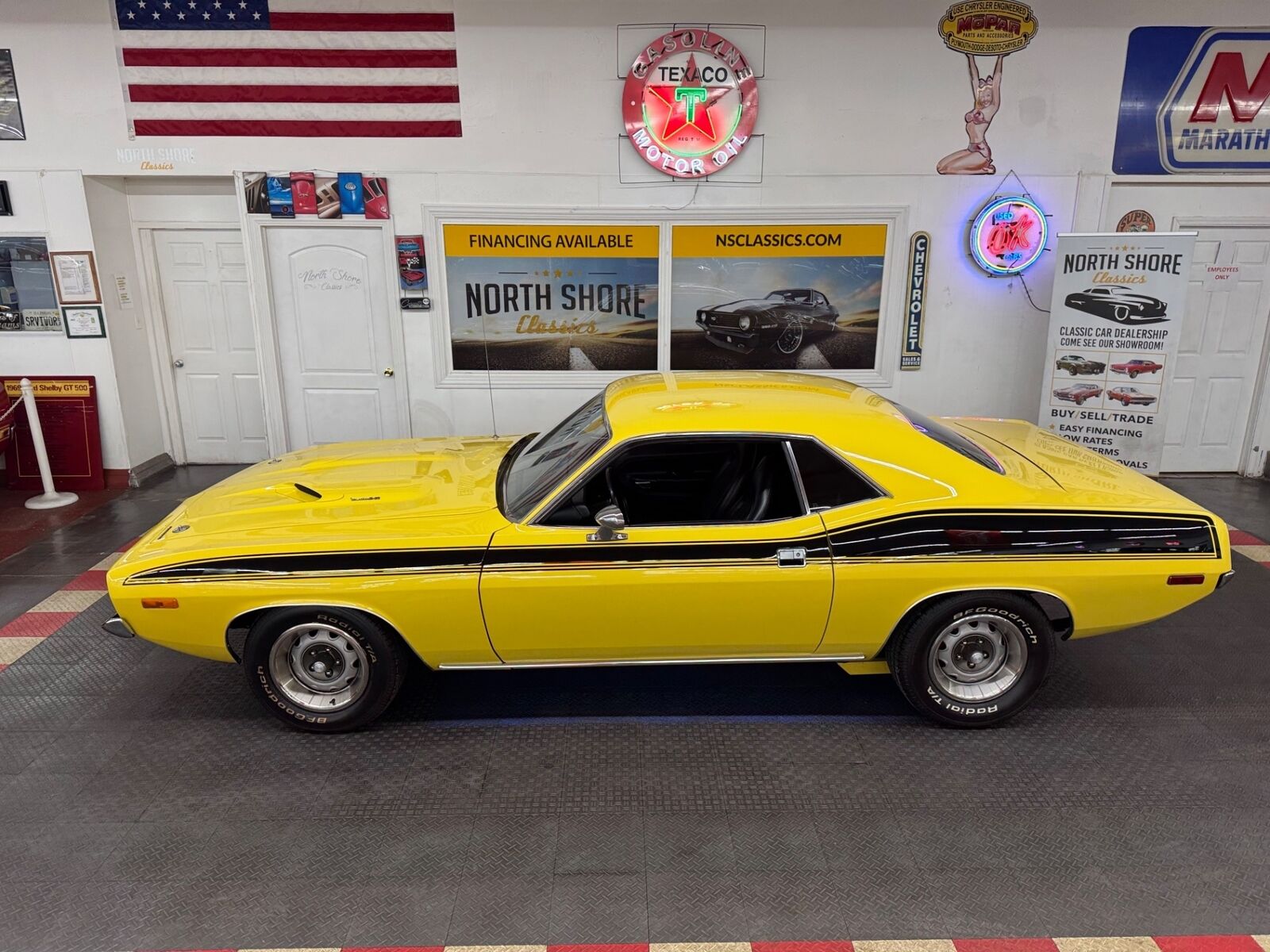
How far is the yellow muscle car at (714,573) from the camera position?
3.41 meters

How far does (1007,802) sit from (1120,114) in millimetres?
6146

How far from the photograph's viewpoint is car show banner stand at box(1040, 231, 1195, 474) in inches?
252

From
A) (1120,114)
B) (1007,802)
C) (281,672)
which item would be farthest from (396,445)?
(1120,114)

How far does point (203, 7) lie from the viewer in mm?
6500

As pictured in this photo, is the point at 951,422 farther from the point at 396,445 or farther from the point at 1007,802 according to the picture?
the point at 396,445

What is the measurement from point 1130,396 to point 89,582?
7.90m

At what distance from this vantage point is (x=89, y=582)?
17.5ft

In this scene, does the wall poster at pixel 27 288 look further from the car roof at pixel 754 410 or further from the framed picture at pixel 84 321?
the car roof at pixel 754 410

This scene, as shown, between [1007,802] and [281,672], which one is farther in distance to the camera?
[281,672]

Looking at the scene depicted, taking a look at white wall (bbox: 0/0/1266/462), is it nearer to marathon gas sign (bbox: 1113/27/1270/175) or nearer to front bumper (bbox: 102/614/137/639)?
marathon gas sign (bbox: 1113/27/1270/175)

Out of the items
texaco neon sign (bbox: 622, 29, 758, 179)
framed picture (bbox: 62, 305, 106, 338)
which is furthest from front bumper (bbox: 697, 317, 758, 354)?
framed picture (bbox: 62, 305, 106, 338)

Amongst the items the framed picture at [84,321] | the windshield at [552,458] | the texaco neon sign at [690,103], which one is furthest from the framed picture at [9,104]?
the windshield at [552,458]

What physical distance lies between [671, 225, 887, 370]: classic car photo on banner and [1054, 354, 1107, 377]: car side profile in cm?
153

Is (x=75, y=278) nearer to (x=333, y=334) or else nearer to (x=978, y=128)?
(x=333, y=334)
